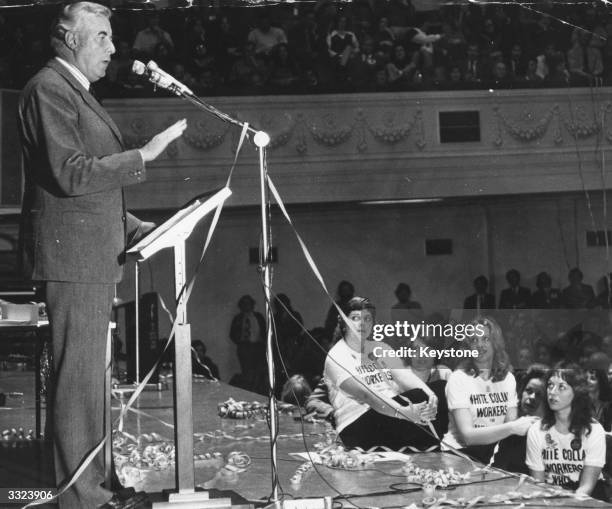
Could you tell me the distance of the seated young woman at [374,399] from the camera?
311 centimetres

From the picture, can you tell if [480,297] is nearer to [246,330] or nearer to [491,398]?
[246,330]

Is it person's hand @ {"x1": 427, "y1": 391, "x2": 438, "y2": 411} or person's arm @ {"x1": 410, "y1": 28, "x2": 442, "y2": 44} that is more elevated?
person's arm @ {"x1": 410, "y1": 28, "x2": 442, "y2": 44}

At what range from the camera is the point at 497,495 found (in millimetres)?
2129

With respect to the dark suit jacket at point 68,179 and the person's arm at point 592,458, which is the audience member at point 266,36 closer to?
the person's arm at point 592,458

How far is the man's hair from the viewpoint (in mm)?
1781

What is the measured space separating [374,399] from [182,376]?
163 centimetres

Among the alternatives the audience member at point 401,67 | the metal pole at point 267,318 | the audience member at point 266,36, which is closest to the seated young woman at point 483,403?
the metal pole at point 267,318

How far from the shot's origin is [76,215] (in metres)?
1.76

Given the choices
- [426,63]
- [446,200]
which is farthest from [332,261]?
[426,63]

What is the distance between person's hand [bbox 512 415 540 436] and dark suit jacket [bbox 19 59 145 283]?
1885 millimetres

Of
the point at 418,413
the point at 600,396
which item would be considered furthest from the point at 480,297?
the point at 418,413

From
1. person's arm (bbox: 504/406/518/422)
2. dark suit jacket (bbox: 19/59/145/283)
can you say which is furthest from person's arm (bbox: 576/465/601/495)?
dark suit jacket (bbox: 19/59/145/283)

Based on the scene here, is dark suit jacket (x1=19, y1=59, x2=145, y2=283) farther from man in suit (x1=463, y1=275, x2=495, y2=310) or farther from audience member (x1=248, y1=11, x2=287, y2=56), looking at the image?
man in suit (x1=463, y1=275, x2=495, y2=310)

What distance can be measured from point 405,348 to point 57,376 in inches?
73.7
